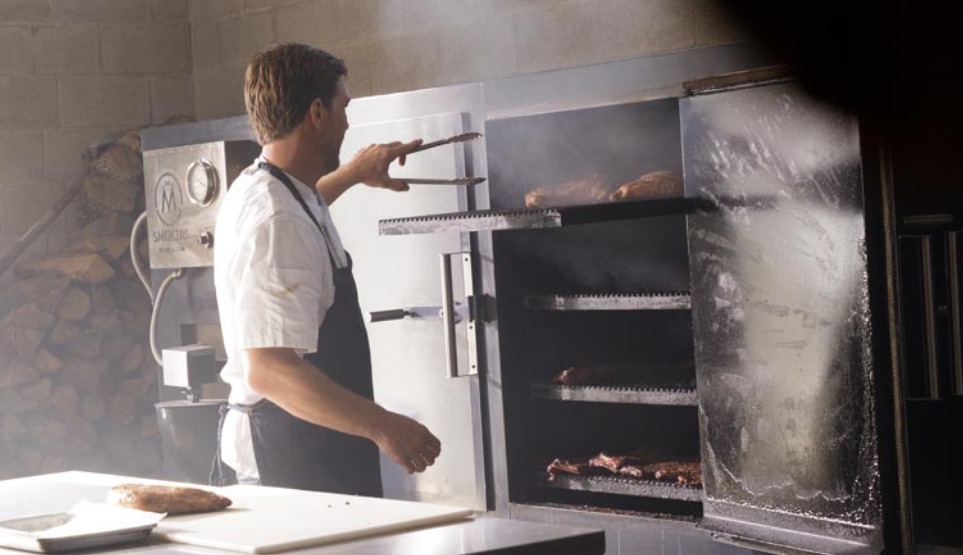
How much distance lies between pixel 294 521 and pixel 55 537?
35 cm

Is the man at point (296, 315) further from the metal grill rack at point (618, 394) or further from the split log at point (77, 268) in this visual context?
the split log at point (77, 268)

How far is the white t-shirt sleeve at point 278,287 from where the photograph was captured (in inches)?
112

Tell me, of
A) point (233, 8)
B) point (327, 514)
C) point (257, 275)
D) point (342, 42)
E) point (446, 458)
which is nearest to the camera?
point (327, 514)

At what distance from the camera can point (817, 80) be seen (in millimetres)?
2887

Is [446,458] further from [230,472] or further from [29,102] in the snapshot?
[29,102]

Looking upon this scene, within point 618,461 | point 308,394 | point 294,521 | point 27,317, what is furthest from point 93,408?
point 294,521

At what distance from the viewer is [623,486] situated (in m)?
3.50

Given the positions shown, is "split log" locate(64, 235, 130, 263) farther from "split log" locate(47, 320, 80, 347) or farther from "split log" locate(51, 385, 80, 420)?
"split log" locate(51, 385, 80, 420)

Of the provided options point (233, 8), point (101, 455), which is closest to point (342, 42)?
point (233, 8)

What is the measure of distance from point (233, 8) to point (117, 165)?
32.2 inches

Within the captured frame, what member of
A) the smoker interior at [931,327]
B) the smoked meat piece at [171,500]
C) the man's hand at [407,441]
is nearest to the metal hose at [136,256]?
the man's hand at [407,441]

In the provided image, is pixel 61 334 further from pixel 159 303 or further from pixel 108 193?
pixel 159 303

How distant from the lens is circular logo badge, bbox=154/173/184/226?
4.63 m

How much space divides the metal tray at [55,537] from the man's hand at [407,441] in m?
0.73
